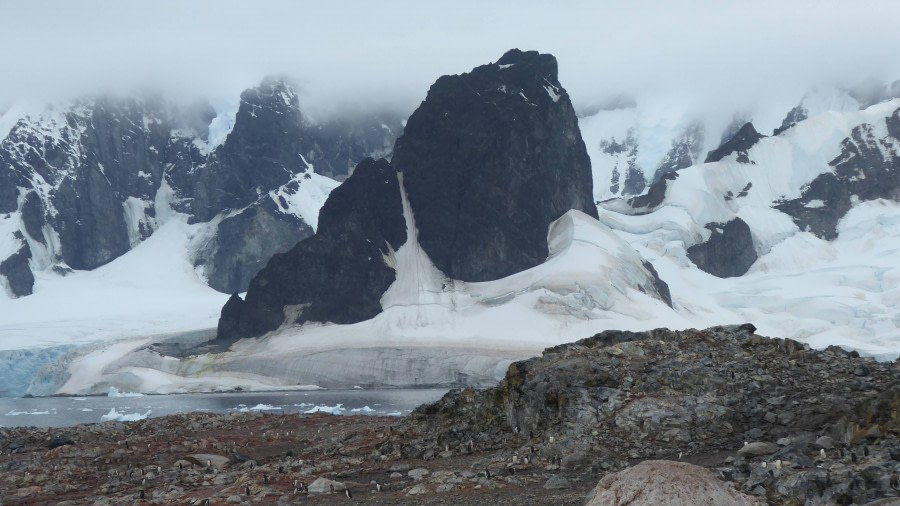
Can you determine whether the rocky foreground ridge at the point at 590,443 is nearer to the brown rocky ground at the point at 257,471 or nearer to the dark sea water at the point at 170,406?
the brown rocky ground at the point at 257,471

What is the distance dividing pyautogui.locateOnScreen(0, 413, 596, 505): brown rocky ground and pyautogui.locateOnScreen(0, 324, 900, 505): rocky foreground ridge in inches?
5.6

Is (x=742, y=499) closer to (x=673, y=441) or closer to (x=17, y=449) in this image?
(x=673, y=441)

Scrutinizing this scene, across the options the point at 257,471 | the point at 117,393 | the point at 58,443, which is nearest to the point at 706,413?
the point at 257,471

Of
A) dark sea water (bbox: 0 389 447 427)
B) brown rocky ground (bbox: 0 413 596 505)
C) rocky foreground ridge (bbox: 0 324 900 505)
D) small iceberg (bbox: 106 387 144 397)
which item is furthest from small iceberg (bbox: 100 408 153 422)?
rocky foreground ridge (bbox: 0 324 900 505)

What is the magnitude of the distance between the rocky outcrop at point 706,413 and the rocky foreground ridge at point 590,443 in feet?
0.24

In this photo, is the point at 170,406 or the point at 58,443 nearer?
the point at 58,443

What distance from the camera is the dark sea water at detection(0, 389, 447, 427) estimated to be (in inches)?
4289

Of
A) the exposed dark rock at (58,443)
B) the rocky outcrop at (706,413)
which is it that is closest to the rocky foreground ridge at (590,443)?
the rocky outcrop at (706,413)

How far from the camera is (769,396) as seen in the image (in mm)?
36719

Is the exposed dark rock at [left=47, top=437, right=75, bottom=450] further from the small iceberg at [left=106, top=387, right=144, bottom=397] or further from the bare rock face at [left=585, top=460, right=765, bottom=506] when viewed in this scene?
the small iceberg at [left=106, top=387, right=144, bottom=397]

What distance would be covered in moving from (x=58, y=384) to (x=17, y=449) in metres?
129

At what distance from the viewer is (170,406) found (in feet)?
424

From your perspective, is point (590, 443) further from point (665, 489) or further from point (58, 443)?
point (58, 443)

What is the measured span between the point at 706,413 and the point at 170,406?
4194 inches
